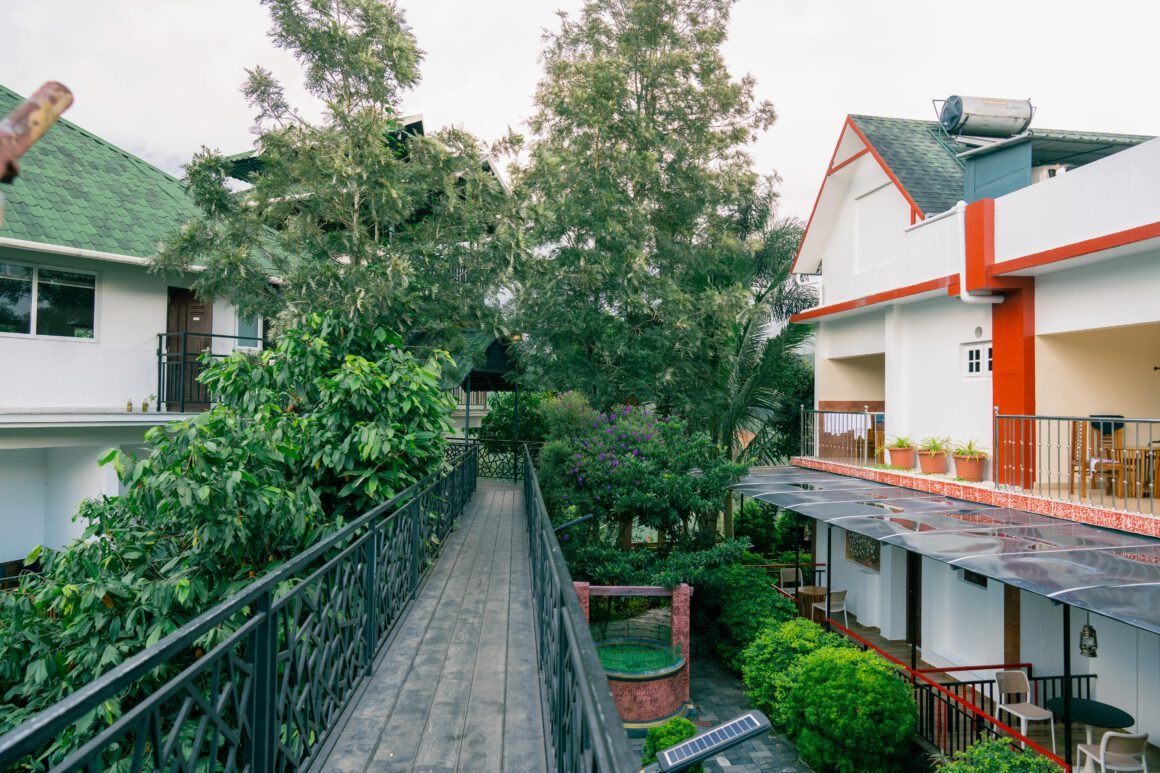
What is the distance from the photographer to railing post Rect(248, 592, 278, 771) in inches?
115

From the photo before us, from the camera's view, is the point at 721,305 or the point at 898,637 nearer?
the point at 898,637

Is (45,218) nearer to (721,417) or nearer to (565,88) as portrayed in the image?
(565,88)

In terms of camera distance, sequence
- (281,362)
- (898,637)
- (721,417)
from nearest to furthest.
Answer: (281,362) → (898,637) → (721,417)

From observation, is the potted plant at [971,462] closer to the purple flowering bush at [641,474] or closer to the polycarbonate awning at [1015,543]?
the polycarbonate awning at [1015,543]

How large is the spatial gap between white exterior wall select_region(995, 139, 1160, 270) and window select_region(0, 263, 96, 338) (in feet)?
48.5

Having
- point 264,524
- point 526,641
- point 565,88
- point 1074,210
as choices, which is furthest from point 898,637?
point 565,88

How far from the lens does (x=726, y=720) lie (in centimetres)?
1185

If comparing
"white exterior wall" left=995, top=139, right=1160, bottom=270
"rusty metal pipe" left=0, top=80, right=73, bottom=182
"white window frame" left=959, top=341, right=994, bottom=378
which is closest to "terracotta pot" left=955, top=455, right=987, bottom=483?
"white window frame" left=959, top=341, right=994, bottom=378

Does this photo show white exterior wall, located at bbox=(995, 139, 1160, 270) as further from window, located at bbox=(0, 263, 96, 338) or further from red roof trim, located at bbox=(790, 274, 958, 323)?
window, located at bbox=(0, 263, 96, 338)

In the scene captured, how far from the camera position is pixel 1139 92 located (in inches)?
760

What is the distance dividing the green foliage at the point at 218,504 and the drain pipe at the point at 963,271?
318 inches

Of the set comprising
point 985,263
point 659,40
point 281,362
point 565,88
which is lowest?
point 281,362

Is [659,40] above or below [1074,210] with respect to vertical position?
above

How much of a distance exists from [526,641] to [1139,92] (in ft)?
77.3
